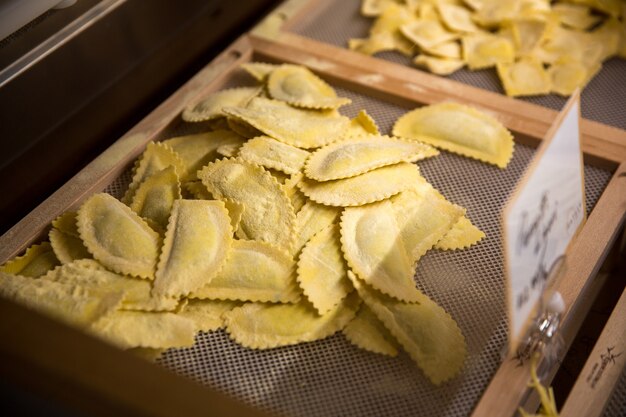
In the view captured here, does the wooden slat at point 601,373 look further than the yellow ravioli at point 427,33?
No

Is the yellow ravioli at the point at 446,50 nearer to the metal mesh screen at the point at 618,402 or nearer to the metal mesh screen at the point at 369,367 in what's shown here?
the metal mesh screen at the point at 369,367

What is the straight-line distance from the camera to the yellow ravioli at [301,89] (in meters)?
1.13

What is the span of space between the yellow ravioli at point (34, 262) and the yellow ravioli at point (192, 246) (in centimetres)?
16

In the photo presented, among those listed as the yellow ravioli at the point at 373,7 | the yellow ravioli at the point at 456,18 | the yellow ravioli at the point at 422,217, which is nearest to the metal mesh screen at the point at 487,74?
the yellow ravioli at the point at 373,7

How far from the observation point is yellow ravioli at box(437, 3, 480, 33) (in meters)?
1.36

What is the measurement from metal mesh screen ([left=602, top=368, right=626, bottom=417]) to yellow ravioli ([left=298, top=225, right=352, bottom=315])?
13.4 inches

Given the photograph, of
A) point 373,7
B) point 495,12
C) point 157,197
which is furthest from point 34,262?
point 495,12

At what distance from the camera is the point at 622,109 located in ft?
3.93

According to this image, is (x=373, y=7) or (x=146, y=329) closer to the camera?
(x=146, y=329)

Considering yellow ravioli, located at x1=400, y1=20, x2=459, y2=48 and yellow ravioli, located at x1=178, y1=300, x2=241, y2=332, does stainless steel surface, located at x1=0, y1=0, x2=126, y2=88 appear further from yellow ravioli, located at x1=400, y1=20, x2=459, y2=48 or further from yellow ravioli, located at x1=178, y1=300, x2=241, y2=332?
yellow ravioli, located at x1=400, y1=20, x2=459, y2=48

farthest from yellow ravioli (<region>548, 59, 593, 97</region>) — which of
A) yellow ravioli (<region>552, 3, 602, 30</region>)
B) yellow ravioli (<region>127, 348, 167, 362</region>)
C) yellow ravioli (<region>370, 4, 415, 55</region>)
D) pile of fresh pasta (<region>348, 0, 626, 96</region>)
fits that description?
yellow ravioli (<region>127, 348, 167, 362</region>)

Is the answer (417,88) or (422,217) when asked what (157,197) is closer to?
(422,217)

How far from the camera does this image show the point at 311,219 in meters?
0.95

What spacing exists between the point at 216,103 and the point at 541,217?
600 millimetres
